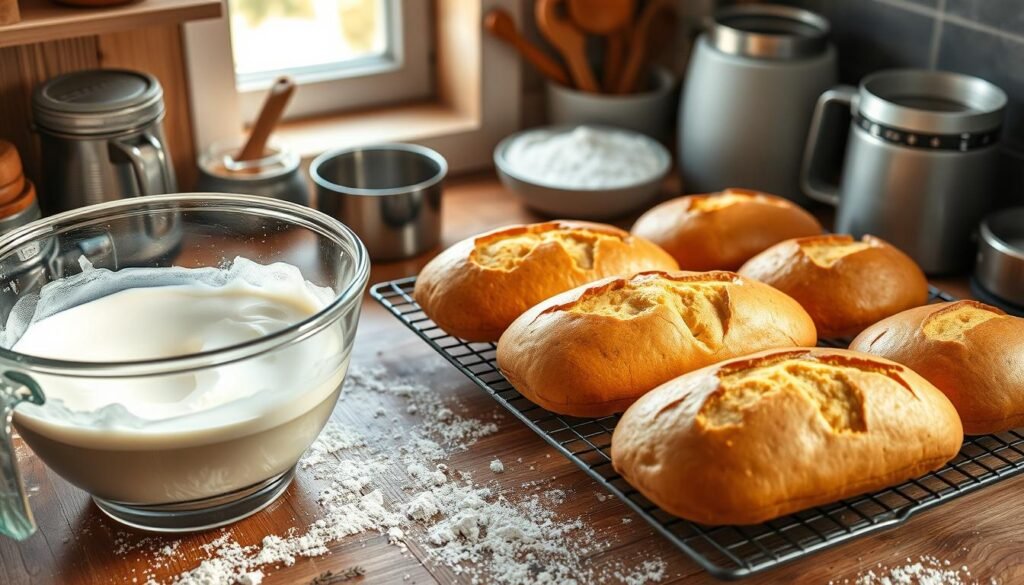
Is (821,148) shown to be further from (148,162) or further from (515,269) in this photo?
(148,162)

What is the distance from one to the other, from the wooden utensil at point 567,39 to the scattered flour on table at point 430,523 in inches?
28.5

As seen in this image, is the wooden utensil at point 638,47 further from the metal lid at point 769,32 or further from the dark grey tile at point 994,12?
the dark grey tile at point 994,12

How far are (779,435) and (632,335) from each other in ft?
0.60

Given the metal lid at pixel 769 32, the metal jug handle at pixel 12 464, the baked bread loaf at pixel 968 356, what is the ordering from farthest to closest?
the metal lid at pixel 769 32 → the baked bread loaf at pixel 968 356 → the metal jug handle at pixel 12 464

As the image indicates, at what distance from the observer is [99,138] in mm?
1203

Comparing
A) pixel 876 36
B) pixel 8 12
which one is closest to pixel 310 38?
pixel 8 12

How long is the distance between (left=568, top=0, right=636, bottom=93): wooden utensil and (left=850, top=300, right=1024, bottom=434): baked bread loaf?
743 mm

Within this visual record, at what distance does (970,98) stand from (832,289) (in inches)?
15.2

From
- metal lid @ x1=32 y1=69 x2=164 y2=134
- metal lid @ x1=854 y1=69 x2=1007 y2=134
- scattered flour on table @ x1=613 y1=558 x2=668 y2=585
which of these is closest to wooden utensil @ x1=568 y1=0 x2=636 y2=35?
metal lid @ x1=854 y1=69 x2=1007 y2=134

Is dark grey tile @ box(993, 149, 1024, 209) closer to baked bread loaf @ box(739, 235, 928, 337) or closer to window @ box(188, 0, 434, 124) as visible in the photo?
baked bread loaf @ box(739, 235, 928, 337)

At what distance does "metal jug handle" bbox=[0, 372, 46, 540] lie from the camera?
81 centimetres

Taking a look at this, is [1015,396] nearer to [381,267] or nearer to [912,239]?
[912,239]

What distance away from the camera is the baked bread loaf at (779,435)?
2.73 feet

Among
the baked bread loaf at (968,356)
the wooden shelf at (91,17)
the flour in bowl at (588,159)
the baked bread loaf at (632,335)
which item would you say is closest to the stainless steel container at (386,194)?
the flour in bowl at (588,159)
